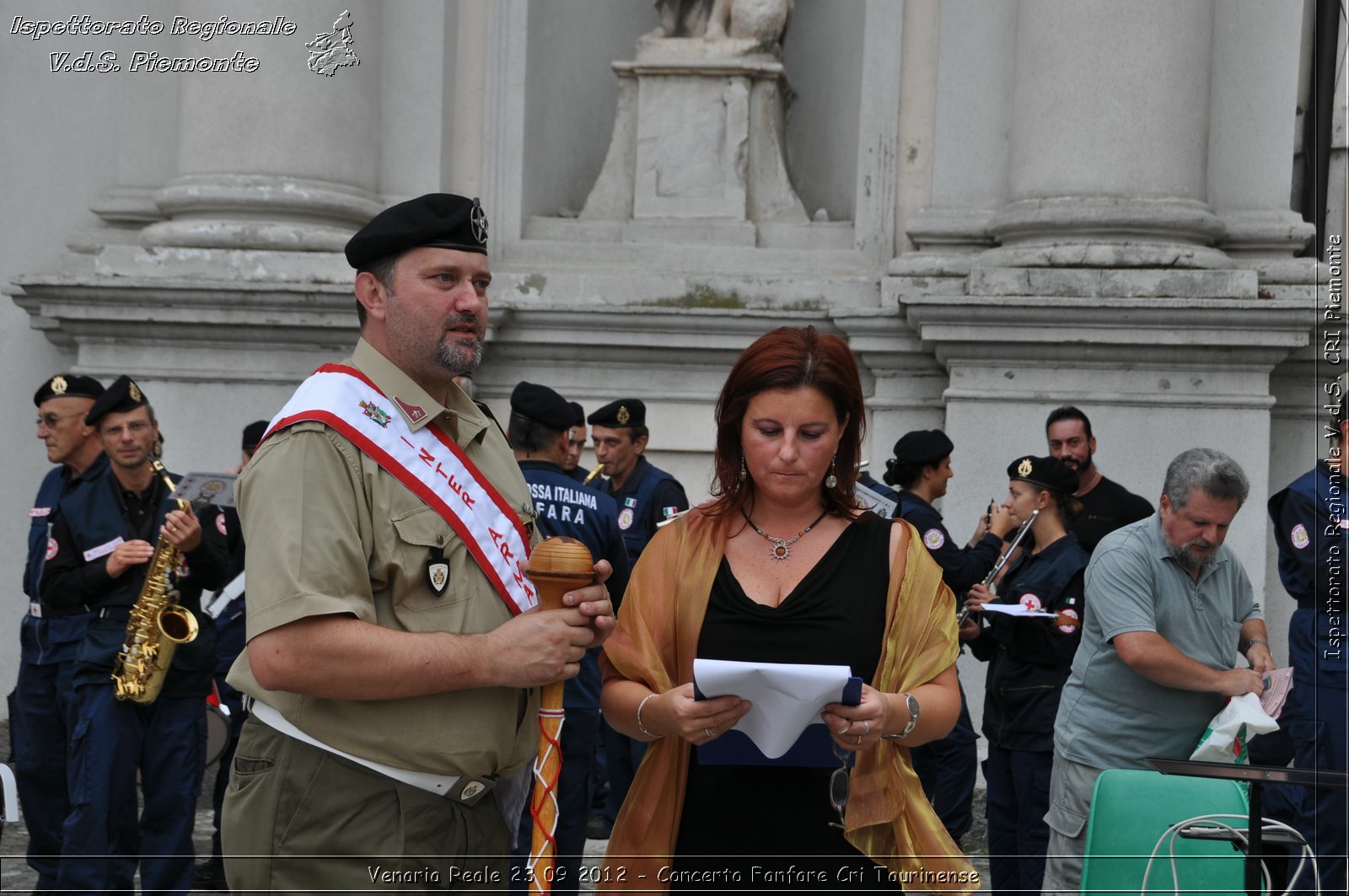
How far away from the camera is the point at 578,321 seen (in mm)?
8492

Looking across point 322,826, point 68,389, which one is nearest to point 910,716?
point 322,826

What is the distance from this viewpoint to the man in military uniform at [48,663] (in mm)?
5875

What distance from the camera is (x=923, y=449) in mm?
6730

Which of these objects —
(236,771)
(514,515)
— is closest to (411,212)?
(514,515)

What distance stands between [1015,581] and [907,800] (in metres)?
2.87

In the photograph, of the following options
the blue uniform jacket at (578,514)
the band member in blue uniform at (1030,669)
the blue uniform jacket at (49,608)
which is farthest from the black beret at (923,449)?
the blue uniform jacket at (49,608)

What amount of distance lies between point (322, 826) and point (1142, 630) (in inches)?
110

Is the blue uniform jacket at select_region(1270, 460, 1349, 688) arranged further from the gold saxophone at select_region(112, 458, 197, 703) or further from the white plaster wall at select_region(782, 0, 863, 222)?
the white plaster wall at select_region(782, 0, 863, 222)

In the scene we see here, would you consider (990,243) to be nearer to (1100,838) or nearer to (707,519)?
(1100,838)

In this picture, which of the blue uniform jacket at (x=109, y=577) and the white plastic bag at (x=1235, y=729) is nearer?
the white plastic bag at (x=1235, y=729)

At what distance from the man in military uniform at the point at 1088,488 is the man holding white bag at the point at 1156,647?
5.38ft

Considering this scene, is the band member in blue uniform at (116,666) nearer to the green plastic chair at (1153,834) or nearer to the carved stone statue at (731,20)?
the green plastic chair at (1153,834)

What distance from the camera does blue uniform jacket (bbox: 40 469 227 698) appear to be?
18.4ft

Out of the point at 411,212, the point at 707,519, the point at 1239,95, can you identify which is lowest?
the point at 707,519
